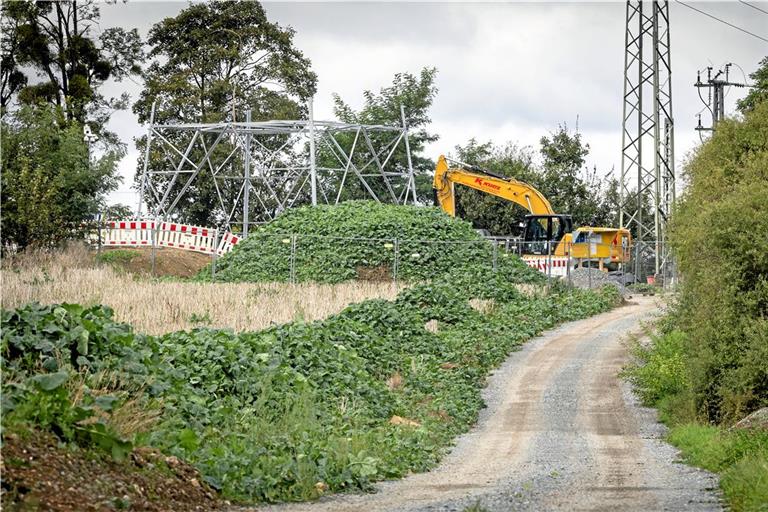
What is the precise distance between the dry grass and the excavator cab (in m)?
12.4

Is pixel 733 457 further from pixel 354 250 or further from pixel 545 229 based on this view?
pixel 545 229

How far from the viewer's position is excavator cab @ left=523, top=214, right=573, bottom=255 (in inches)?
1994

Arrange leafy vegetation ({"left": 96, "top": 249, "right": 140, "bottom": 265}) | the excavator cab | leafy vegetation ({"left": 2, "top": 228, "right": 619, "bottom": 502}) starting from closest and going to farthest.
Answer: leafy vegetation ({"left": 2, "top": 228, "right": 619, "bottom": 502}) → leafy vegetation ({"left": 96, "top": 249, "right": 140, "bottom": 265}) → the excavator cab

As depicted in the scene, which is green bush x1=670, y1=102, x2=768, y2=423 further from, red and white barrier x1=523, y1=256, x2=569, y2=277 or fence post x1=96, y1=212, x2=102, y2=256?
fence post x1=96, y1=212, x2=102, y2=256

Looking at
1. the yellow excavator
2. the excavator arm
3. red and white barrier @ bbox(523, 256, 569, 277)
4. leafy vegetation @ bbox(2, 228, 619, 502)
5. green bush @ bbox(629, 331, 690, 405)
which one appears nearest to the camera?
leafy vegetation @ bbox(2, 228, 619, 502)

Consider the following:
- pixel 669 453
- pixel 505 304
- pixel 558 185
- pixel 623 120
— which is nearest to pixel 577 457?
pixel 669 453

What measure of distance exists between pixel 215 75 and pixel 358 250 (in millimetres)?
24140

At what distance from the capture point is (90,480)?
10.9 m

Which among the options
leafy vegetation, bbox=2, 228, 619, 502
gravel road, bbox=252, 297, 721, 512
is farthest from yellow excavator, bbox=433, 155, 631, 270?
leafy vegetation, bbox=2, 228, 619, 502

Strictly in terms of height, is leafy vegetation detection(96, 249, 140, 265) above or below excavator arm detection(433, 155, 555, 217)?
below

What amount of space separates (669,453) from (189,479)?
8.13m

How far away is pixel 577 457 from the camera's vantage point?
17.0m

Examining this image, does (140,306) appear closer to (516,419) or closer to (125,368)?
(516,419)

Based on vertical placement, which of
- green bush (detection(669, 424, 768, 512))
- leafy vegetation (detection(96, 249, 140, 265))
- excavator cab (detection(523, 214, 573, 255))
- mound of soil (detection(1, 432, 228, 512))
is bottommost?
green bush (detection(669, 424, 768, 512))
